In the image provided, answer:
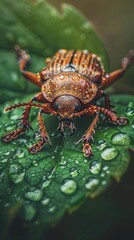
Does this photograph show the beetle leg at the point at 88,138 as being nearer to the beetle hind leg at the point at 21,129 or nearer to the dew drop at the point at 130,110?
the dew drop at the point at 130,110

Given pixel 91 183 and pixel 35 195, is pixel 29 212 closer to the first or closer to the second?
pixel 35 195

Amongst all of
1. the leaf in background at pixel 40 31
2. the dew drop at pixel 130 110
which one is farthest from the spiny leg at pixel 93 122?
the leaf in background at pixel 40 31

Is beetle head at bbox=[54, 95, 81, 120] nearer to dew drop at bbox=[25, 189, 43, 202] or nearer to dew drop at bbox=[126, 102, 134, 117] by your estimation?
dew drop at bbox=[126, 102, 134, 117]

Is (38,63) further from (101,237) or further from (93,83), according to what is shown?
(101,237)

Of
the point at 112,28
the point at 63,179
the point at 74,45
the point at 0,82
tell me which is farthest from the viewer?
the point at 112,28

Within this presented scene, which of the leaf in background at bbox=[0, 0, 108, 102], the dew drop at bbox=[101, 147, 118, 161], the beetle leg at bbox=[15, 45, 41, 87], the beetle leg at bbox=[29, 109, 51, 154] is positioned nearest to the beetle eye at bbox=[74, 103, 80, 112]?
the beetle leg at bbox=[29, 109, 51, 154]

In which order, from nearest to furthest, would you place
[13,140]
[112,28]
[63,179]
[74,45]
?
[63,179]
[13,140]
[74,45]
[112,28]

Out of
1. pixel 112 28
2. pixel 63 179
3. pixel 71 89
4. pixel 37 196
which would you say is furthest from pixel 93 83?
pixel 112 28
